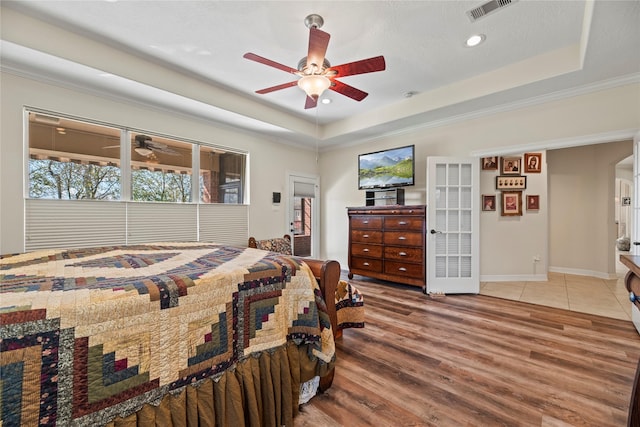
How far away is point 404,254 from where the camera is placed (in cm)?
409

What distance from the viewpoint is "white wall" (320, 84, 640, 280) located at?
9.92ft

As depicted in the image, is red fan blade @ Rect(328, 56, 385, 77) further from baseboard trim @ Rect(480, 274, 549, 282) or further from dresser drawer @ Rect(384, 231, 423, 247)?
baseboard trim @ Rect(480, 274, 549, 282)

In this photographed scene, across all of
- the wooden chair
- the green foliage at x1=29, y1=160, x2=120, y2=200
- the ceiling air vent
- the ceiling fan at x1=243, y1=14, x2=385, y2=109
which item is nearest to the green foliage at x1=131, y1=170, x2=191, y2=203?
the green foliage at x1=29, y1=160, x2=120, y2=200

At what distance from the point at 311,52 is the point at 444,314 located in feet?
10.0

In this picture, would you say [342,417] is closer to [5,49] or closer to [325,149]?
[5,49]

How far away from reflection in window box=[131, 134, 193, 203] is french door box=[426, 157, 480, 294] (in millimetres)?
3653

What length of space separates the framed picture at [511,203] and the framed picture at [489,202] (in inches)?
5.6

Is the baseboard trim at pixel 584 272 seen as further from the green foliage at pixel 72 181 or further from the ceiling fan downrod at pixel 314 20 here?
the green foliage at pixel 72 181

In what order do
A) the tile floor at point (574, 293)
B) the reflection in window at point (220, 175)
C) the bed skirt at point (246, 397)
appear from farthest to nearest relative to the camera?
the reflection in window at point (220, 175) < the tile floor at point (574, 293) < the bed skirt at point (246, 397)

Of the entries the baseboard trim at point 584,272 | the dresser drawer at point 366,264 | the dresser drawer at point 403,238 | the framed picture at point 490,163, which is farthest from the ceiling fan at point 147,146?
the baseboard trim at point 584,272

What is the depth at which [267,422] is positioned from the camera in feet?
4.42

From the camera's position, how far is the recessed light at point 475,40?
262cm

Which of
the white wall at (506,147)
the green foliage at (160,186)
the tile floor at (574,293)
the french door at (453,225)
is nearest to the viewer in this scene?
the white wall at (506,147)

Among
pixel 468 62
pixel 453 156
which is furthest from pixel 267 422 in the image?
pixel 453 156
